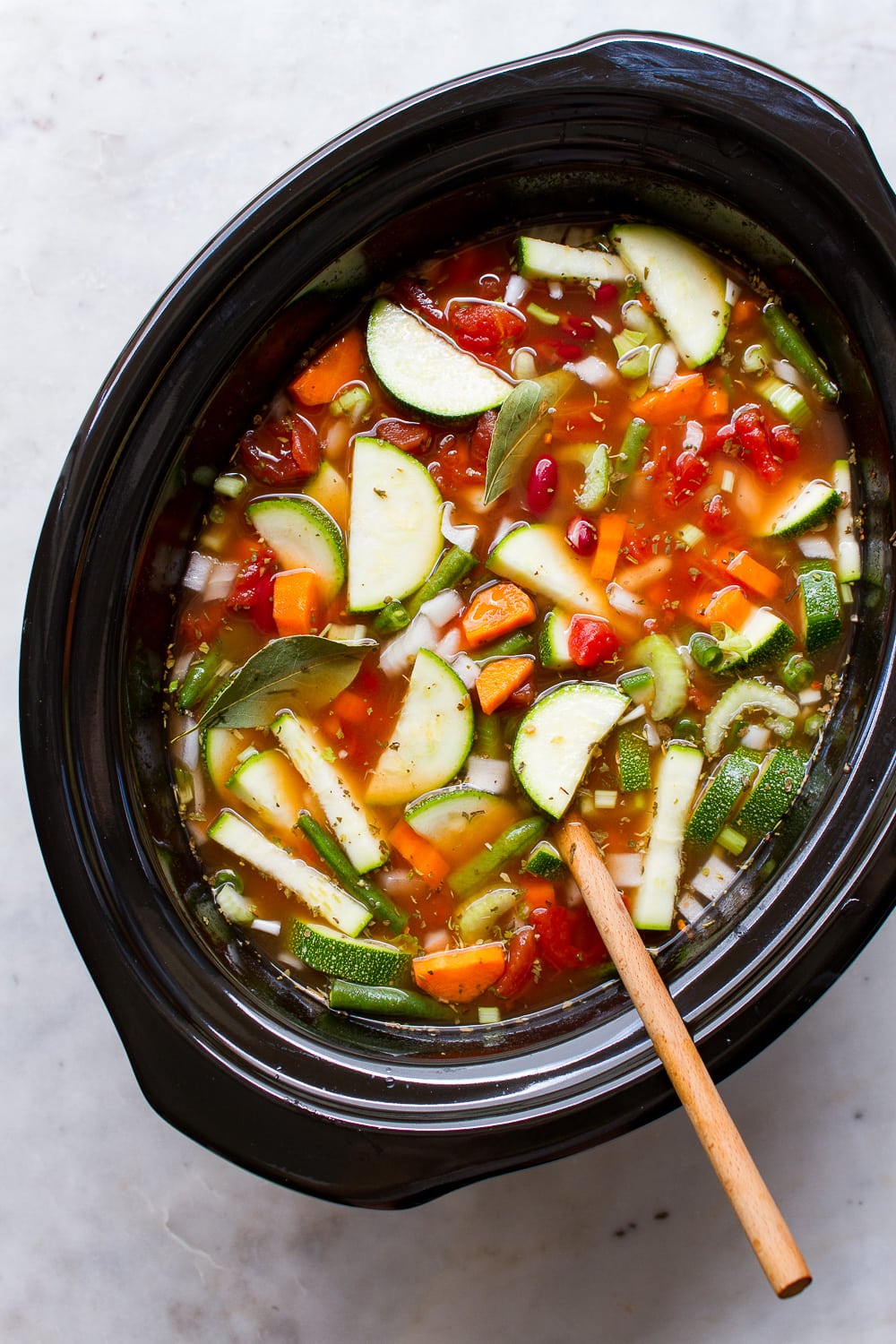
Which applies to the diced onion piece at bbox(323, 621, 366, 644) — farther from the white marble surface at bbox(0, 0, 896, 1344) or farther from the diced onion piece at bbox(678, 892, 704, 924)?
the diced onion piece at bbox(678, 892, 704, 924)

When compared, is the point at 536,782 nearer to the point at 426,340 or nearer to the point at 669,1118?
the point at 669,1118

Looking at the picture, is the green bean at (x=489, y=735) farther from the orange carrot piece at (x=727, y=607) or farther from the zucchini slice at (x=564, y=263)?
the zucchini slice at (x=564, y=263)

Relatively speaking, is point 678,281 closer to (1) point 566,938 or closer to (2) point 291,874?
(1) point 566,938

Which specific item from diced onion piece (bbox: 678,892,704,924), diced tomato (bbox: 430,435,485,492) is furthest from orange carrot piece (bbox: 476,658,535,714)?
diced onion piece (bbox: 678,892,704,924)

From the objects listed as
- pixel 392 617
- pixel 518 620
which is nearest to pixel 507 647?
pixel 518 620

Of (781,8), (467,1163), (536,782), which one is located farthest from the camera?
(781,8)

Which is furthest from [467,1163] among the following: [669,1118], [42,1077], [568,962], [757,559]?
[757,559]
